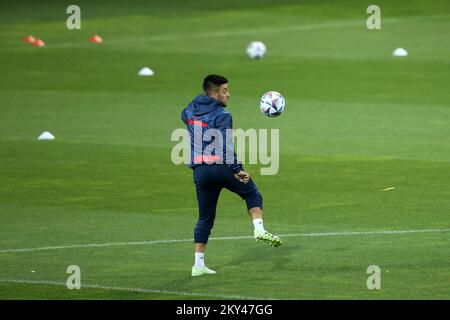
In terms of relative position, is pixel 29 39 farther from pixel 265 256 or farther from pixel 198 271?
pixel 198 271

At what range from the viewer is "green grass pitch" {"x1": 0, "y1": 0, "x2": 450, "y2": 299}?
47.4 feet

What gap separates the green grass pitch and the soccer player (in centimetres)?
46

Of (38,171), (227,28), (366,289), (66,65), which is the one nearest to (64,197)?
(38,171)

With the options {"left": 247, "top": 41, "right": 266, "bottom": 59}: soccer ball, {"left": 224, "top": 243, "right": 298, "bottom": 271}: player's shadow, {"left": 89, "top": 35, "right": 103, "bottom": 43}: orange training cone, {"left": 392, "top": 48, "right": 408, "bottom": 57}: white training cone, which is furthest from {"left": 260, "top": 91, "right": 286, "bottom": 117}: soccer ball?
{"left": 89, "top": 35, "right": 103, "bottom": 43}: orange training cone

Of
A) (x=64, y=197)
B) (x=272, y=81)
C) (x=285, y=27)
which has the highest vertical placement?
(x=285, y=27)

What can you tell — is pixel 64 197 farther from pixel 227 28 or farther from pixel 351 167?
pixel 227 28

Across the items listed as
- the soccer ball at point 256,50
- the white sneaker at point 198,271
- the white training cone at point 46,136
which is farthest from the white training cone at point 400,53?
the white sneaker at point 198,271

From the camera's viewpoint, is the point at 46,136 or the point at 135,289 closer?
the point at 135,289

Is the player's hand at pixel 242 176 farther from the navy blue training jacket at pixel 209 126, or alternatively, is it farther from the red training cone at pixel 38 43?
the red training cone at pixel 38 43

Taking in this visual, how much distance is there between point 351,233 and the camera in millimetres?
16312

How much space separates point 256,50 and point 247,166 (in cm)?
1301

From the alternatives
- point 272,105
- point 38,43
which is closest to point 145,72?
point 38,43

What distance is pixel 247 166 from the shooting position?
21656 mm
